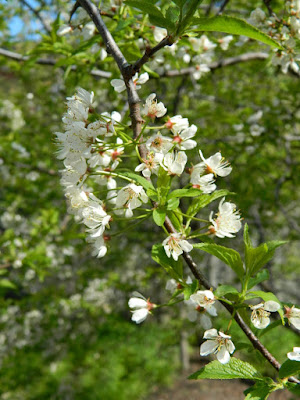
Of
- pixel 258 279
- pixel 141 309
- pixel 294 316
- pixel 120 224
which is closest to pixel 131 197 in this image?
pixel 141 309

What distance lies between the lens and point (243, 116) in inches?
150

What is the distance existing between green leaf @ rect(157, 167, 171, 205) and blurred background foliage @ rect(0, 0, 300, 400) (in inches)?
8.0

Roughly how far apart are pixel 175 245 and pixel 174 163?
8.9 inches

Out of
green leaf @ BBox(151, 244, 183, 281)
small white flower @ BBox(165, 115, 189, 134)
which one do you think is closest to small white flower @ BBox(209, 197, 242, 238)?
green leaf @ BBox(151, 244, 183, 281)

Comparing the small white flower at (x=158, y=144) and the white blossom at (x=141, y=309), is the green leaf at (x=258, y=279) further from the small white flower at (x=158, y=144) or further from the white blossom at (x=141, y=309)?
the small white flower at (x=158, y=144)

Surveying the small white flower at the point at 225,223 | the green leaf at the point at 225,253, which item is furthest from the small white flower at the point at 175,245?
the small white flower at the point at 225,223

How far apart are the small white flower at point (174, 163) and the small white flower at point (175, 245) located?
18 centimetres

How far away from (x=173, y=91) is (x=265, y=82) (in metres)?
1.64

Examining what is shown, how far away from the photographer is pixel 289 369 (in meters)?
0.93

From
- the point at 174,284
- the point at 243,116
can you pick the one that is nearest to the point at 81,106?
the point at 174,284

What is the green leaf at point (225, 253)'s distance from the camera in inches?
→ 36.6

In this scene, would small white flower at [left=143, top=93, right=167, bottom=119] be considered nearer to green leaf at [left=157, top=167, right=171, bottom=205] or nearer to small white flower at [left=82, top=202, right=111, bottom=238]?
green leaf at [left=157, top=167, right=171, bottom=205]

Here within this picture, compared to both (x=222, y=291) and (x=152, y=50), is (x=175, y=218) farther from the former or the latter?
(x=152, y=50)

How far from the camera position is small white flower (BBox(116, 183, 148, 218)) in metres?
0.96
